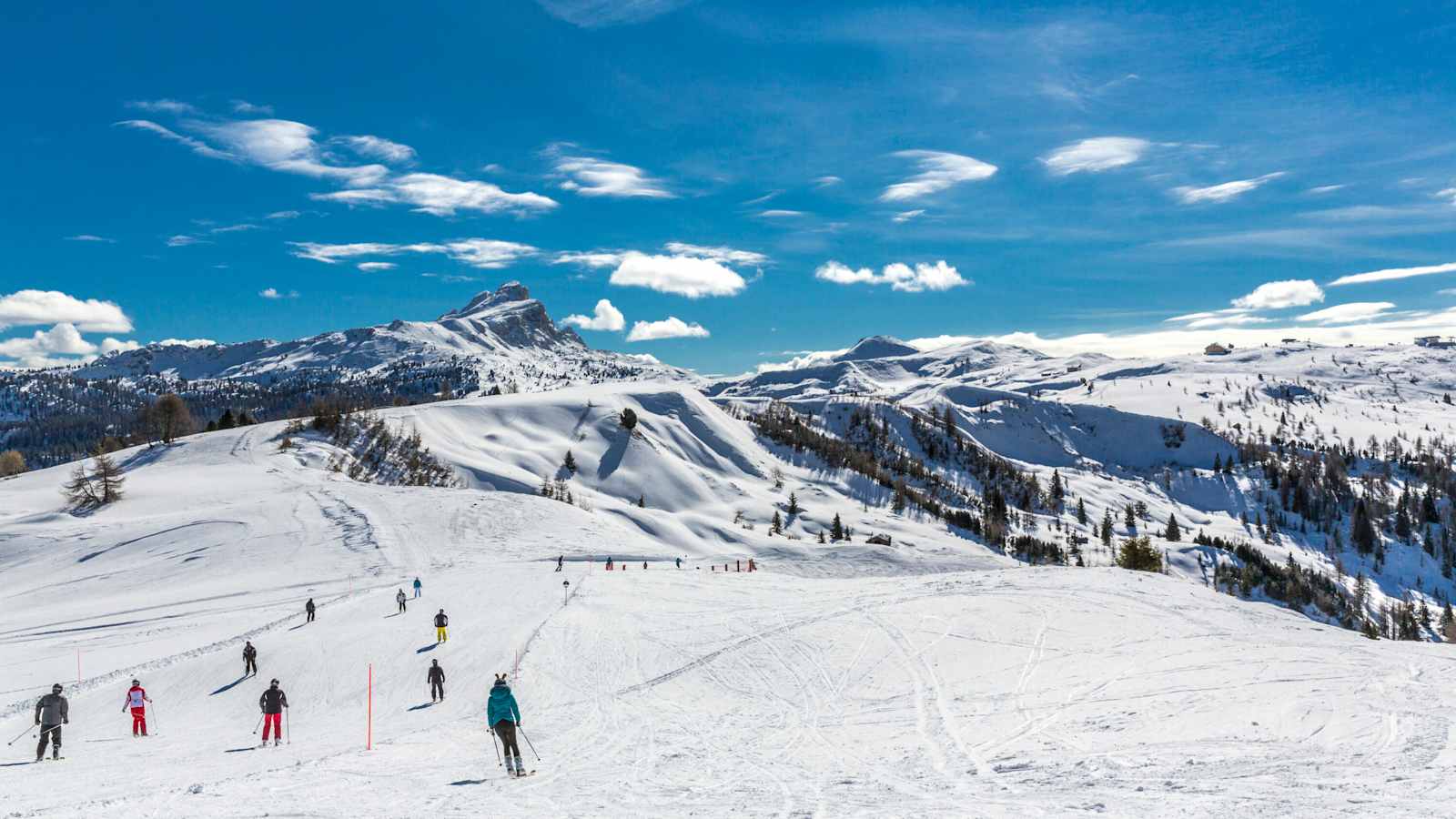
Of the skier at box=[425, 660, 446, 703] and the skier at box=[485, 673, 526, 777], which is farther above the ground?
the skier at box=[485, 673, 526, 777]

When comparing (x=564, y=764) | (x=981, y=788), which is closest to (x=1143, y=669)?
(x=981, y=788)

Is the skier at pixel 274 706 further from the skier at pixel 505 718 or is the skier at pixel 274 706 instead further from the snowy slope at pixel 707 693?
the skier at pixel 505 718

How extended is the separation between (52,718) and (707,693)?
17.2 metres

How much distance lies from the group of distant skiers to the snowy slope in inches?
22.9

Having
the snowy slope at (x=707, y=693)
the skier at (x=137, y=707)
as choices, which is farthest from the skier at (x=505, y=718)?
the skier at (x=137, y=707)

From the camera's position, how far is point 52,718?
19609 millimetres

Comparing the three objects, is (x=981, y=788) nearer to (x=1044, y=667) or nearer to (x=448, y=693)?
(x=1044, y=667)

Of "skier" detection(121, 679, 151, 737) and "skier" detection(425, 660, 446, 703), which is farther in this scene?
"skier" detection(425, 660, 446, 703)

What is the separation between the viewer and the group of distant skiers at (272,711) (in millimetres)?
16266

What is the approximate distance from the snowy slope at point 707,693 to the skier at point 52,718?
87 cm

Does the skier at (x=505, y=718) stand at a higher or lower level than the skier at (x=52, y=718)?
higher

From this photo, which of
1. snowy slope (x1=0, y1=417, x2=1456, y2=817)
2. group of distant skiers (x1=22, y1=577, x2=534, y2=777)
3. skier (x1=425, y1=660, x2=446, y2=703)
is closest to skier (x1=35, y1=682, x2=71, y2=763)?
group of distant skiers (x1=22, y1=577, x2=534, y2=777)

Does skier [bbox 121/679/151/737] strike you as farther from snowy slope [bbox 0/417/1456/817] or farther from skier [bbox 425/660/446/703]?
skier [bbox 425/660/446/703]

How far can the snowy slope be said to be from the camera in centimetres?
1418
